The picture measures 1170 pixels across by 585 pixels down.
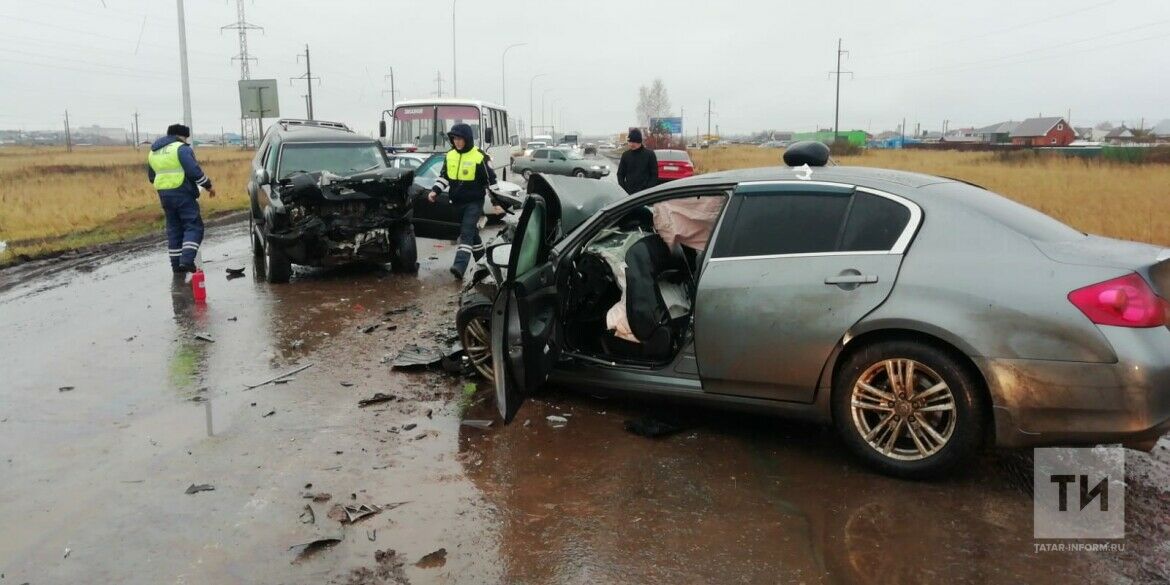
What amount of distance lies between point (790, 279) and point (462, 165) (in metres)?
5.95

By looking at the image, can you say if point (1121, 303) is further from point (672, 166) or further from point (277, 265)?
point (672, 166)

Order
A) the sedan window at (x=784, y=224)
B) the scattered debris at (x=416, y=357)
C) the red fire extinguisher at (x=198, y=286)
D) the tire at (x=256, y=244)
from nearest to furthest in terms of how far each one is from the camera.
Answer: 1. the sedan window at (x=784, y=224)
2. the scattered debris at (x=416, y=357)
3. the red fire extinguisher at (x=198, y=286)
4. the tire at (x=256, y=244)

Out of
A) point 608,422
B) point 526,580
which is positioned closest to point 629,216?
point 608,422

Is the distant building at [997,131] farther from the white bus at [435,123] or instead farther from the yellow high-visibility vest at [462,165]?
the yellow high-visibility vest at [462,165]

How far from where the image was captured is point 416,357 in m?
6.29

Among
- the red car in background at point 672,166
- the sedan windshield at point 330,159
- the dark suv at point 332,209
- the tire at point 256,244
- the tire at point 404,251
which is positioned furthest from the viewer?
the red car in background at point 672,166

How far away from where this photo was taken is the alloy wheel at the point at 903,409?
3828mm

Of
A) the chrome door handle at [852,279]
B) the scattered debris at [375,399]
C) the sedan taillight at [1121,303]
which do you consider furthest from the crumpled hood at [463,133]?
the sedan taillight at [1121,303]

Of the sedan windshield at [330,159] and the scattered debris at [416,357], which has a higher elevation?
the sedan windshield at [330,159]

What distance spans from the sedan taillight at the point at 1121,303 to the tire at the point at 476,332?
3.47 meters

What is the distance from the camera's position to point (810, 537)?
3.53 m

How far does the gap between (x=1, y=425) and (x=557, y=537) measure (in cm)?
374

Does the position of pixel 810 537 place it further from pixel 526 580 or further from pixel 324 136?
pixel 324 136

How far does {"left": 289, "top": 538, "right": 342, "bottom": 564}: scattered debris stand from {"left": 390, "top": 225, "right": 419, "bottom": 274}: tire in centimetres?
689
